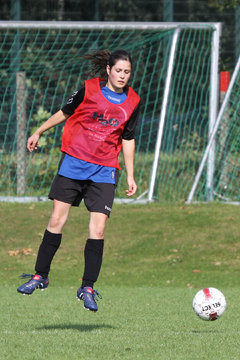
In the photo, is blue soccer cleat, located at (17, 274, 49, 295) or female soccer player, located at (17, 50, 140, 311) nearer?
blue soccer cleat, located at (17, 274, 49, 295)

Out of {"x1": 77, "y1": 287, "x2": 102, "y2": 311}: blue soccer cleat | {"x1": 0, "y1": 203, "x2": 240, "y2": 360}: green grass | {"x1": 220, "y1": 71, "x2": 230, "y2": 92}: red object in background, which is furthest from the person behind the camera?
{"x1": 220, "y1": 71, "x2": 230, "y2": 92}: red object in background

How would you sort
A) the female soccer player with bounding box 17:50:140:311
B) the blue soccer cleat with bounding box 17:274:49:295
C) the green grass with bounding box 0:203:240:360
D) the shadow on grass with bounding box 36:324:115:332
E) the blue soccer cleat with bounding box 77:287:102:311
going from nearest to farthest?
the green grass with bounding box 0:203:240:360, the blue soccer cleat with bounding box 77:287:102:311, the blue soccer cleat with bounding box 17:274:49:295, the female soccer player with bounding box 17:50:140:311, the shadow on grass with bounding box 36:324:115:332

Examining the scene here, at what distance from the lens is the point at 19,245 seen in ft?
37.9

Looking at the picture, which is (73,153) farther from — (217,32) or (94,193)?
(217,32)

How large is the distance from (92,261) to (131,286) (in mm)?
3722

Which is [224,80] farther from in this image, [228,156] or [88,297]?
[88,297]

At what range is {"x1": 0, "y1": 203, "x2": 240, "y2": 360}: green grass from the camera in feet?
18.7

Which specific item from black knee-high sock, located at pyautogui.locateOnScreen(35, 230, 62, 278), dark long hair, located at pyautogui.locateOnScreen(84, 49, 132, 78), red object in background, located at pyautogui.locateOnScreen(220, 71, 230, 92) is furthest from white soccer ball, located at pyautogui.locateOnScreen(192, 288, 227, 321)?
red object in background, located at pyautogui.locateOnScreen(220, 71, 230, 92)

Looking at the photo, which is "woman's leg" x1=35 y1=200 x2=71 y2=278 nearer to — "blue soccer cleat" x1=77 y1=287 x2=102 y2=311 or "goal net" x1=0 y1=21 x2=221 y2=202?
"blue soccer cleat" x1=77 y1=287 x2=102 y2=311

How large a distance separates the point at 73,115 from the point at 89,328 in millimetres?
1689

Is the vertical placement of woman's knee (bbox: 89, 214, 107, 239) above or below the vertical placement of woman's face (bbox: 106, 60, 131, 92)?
below

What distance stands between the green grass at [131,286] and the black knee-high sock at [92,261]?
1.32 feet

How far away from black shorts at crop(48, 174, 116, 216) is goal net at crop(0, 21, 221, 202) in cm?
628

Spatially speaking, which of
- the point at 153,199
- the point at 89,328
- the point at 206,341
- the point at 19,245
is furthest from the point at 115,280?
the point at 206,341
